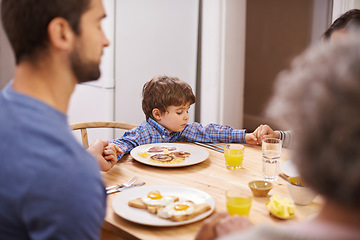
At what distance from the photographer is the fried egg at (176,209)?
113 centimetres

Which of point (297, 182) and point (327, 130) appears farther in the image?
point (297, 182)

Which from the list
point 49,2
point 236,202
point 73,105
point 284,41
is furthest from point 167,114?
point 284,41

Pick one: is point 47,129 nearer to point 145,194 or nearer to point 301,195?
point 145,194

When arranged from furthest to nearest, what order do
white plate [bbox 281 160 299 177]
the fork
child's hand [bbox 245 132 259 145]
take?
child's hand [bbox 245 132 259 145], white plate [bbox 281 160 299 177], the fork

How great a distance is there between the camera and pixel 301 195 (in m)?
1.23

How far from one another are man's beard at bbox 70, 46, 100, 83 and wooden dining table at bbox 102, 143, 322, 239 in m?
0.42

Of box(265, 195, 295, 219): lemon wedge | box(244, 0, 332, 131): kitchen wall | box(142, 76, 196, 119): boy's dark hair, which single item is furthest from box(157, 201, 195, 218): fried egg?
box(244, 0, 332, 131): kitchen wall

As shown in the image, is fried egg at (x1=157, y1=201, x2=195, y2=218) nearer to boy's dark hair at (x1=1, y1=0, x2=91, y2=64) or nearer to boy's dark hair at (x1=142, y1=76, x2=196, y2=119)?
boy's dark hair at (x1=1, y1=0, x2=91, y2=64)

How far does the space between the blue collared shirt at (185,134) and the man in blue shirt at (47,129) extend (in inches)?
37.7

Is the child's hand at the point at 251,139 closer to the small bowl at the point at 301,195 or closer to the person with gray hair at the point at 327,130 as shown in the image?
the small bowl at the point at 301,195

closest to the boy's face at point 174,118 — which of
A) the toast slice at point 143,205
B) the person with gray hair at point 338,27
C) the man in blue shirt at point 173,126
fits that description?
the man in blue shirt at point 173,126

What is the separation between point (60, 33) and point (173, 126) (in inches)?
45.3

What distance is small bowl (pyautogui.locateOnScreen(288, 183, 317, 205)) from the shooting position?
1.22 meters

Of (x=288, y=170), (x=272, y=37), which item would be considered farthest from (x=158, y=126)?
(x=272, y=37)
